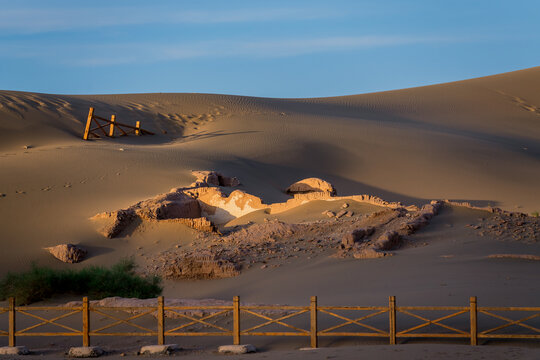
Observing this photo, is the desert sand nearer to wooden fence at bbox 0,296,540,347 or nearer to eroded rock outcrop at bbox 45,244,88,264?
eroded rock outcrop at bbox 45,244,88,264

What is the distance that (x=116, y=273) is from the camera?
55.4ft

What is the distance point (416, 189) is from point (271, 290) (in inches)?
759

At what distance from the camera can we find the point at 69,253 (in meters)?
21.7

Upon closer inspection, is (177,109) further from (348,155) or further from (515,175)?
(515,175)

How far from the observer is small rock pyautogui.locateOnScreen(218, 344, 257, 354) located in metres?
10.9

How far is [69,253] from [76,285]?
196 inches

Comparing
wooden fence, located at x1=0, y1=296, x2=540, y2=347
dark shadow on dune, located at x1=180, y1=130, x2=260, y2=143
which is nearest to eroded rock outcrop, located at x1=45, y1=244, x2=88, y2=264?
wooden fence, located at x1=0, y1=296, x2=540, y2=347

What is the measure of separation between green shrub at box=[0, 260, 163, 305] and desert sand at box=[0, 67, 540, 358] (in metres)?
1.31

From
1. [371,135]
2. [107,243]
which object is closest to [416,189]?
[371,135]

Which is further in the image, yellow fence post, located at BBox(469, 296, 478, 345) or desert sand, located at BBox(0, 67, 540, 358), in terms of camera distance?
desert sand, located at BBox(0, 67, 540, 358)

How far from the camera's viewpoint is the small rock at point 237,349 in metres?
10.9

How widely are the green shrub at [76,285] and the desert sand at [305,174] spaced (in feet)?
4.31

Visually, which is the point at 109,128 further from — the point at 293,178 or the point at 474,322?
the point at 474,322

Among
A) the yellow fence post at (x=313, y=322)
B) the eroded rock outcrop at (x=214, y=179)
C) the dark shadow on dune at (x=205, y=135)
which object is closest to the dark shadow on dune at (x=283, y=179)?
the eroded rock outcrop at (x=214, y=179)
